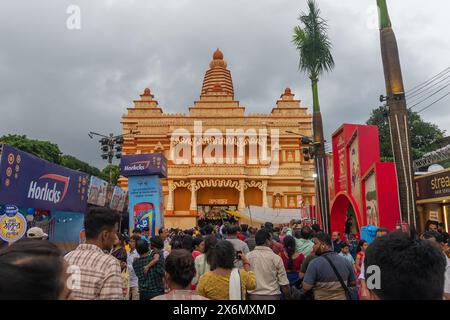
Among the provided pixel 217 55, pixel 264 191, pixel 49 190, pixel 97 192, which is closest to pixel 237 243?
pixel 49 190

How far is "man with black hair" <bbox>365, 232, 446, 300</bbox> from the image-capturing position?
1.74m

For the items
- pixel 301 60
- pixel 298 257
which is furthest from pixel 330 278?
pixel 301 60

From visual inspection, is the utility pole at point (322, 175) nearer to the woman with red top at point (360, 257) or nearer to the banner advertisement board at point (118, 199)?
the banner advertisement board at point (118, 199)

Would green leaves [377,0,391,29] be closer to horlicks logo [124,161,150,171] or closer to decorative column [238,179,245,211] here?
horlicks logo [124,161,150,171]

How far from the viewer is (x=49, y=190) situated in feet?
39.8

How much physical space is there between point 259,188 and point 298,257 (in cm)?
3010

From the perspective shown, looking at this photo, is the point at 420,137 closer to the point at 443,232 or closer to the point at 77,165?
the point at 443,232

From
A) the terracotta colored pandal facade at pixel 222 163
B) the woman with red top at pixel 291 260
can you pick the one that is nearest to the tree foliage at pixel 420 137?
the terracotta colored pandal facade at pixel 222 163

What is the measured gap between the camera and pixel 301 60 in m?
18.3

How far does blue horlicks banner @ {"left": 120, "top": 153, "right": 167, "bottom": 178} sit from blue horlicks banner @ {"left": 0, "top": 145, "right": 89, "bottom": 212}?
291 centimetres

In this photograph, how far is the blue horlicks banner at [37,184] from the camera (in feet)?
32.0

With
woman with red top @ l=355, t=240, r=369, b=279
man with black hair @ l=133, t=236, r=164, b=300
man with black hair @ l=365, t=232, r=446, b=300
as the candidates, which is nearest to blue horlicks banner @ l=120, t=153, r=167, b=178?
woman with red top @ l=355, t=240, r=369, b=279

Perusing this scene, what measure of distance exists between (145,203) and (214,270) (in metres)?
13.8
